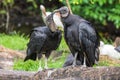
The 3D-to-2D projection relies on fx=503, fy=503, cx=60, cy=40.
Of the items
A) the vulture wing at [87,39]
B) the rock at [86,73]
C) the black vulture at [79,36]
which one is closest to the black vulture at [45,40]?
the black vulture at [79,36]

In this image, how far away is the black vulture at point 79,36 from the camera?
8.19 meters

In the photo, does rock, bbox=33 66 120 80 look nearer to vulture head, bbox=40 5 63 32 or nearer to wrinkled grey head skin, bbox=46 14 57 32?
vulture head, bbox=40 5 63 32

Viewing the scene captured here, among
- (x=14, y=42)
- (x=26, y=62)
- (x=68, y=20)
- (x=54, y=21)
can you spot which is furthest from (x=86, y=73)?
(x=14, y=42)

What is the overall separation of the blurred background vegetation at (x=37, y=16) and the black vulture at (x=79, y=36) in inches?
241

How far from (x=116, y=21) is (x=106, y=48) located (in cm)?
341

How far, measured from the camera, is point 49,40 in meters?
9.26

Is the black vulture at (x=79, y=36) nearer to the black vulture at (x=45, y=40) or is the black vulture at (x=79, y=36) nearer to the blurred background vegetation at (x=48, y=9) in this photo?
the black vulture at (x=45, y=40)

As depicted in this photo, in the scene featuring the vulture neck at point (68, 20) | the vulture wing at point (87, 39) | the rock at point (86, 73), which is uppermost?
the vulture neck at point (68, 20)

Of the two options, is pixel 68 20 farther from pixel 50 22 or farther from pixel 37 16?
pixel 37 16

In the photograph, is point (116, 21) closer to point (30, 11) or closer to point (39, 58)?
point (30, 11)

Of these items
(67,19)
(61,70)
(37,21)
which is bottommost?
(37,21)

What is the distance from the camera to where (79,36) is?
26.8ft

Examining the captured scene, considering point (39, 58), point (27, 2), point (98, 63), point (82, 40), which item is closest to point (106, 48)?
point (98, 63)

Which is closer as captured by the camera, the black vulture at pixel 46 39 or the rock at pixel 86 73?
the rock at pixel 86 73
